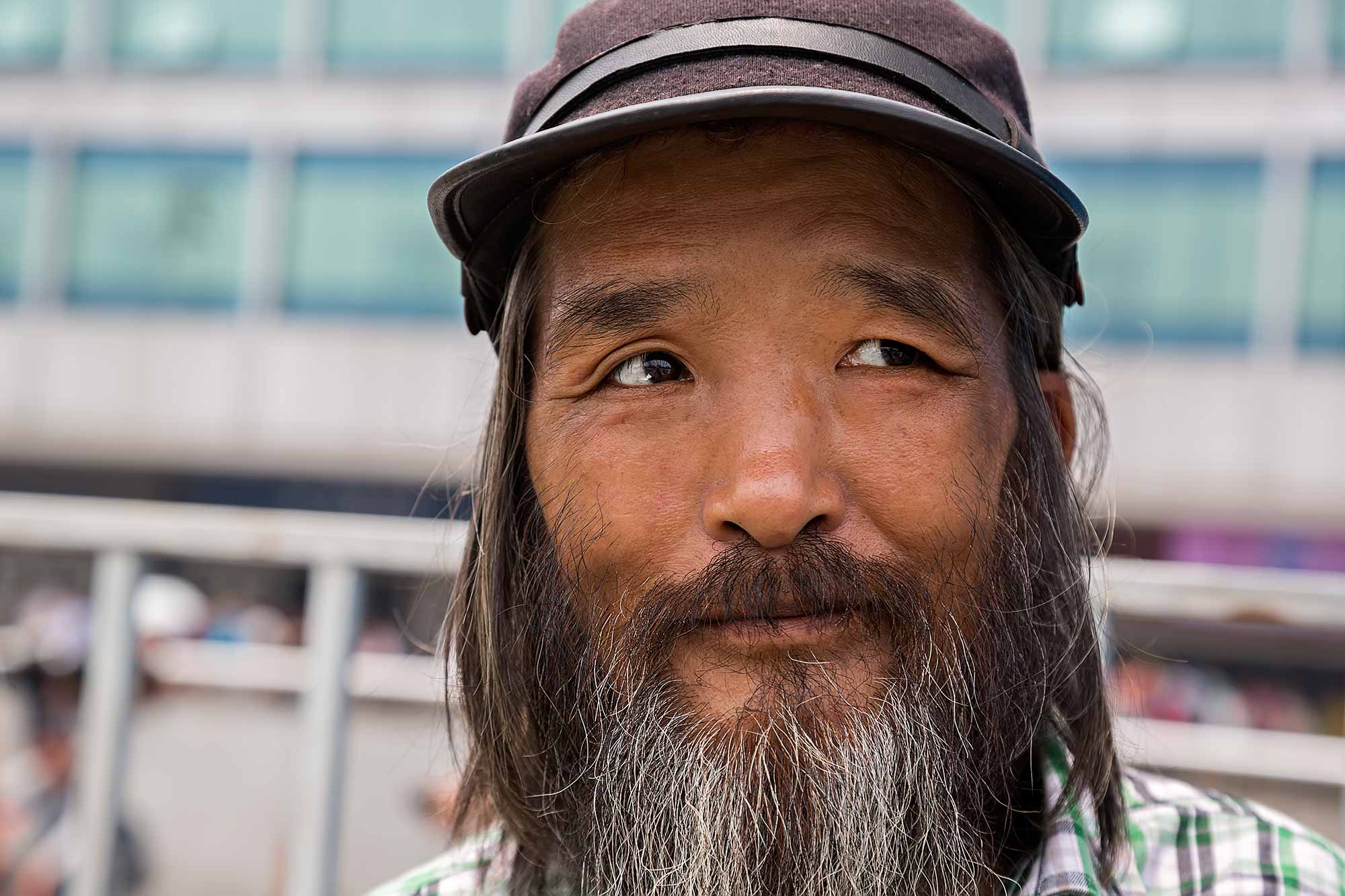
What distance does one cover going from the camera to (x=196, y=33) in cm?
1819

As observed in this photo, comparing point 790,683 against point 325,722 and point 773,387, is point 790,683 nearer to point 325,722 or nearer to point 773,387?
point 773,387

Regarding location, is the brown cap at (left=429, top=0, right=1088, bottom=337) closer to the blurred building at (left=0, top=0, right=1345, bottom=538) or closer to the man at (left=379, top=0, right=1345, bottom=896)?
the man at (left=379, top=0, right=1345, bottom=896)

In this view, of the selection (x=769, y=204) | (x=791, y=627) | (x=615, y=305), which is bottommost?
(x=791, y=627)

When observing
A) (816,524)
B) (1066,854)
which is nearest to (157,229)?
(816,524)

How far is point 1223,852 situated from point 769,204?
39.7 inches

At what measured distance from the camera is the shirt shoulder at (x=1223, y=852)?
141 cm

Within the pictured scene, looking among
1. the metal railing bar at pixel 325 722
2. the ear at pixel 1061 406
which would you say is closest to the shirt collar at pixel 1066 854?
the ear at pixel 1061 406

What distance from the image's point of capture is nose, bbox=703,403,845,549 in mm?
1208

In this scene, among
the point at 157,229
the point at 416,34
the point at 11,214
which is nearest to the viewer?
the point at 416,34

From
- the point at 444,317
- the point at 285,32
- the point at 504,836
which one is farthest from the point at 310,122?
the point at 504,836

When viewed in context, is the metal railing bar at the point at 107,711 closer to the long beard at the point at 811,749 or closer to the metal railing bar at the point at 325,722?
the metal railing bar at the point at 325,722

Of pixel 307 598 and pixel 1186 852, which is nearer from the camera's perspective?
pixel 1186 852

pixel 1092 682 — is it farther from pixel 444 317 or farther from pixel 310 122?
pixel 310 122

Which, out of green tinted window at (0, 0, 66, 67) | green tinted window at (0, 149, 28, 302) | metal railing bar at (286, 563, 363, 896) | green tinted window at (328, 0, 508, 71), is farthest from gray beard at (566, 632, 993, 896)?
green tinted window at (0, 0, 66, 67)
